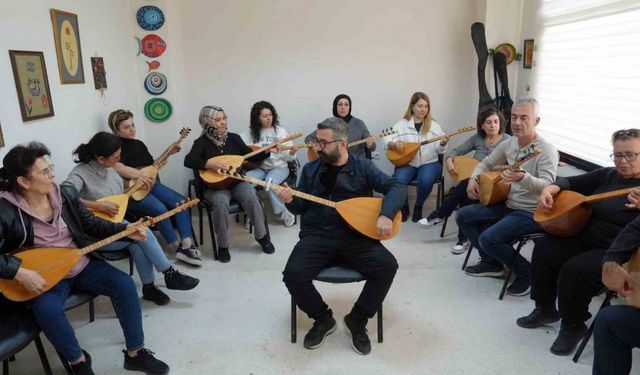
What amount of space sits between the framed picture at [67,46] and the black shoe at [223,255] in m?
1.47

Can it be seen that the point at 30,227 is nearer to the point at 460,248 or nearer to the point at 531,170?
the point at 531,170

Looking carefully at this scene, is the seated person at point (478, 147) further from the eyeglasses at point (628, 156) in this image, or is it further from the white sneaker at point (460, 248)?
the eyeglasses at point (628, 156)

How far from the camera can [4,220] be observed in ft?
5.85

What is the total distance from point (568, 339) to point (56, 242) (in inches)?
92.0

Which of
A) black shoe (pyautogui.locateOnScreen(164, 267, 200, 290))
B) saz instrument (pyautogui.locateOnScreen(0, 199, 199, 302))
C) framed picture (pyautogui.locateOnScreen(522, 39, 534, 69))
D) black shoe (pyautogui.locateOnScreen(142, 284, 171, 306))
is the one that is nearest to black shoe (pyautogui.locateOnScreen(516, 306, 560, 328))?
black shoe (pyautogui.locateOnScreen(164, 267, 200, 290))

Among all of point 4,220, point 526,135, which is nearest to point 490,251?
point 526,135

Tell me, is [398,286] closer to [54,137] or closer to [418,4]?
[54,137]

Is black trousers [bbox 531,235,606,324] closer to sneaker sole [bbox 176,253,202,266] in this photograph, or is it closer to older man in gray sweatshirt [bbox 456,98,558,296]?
older man in gray sweatshirt [bbox 456,98,558,296]

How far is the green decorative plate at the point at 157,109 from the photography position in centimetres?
393

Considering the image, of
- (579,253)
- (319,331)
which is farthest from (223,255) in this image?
(579,253)

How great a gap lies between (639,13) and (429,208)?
2.14m

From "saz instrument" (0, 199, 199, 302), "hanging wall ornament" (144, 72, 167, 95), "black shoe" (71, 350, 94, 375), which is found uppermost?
"hanging wall ornament" (144, 72, 167, 95)

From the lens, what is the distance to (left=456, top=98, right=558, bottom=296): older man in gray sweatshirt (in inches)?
96.9

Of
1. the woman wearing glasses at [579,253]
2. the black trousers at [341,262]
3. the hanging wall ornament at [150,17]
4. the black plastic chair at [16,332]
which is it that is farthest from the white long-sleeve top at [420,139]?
the black plastic chair at [16,332]
